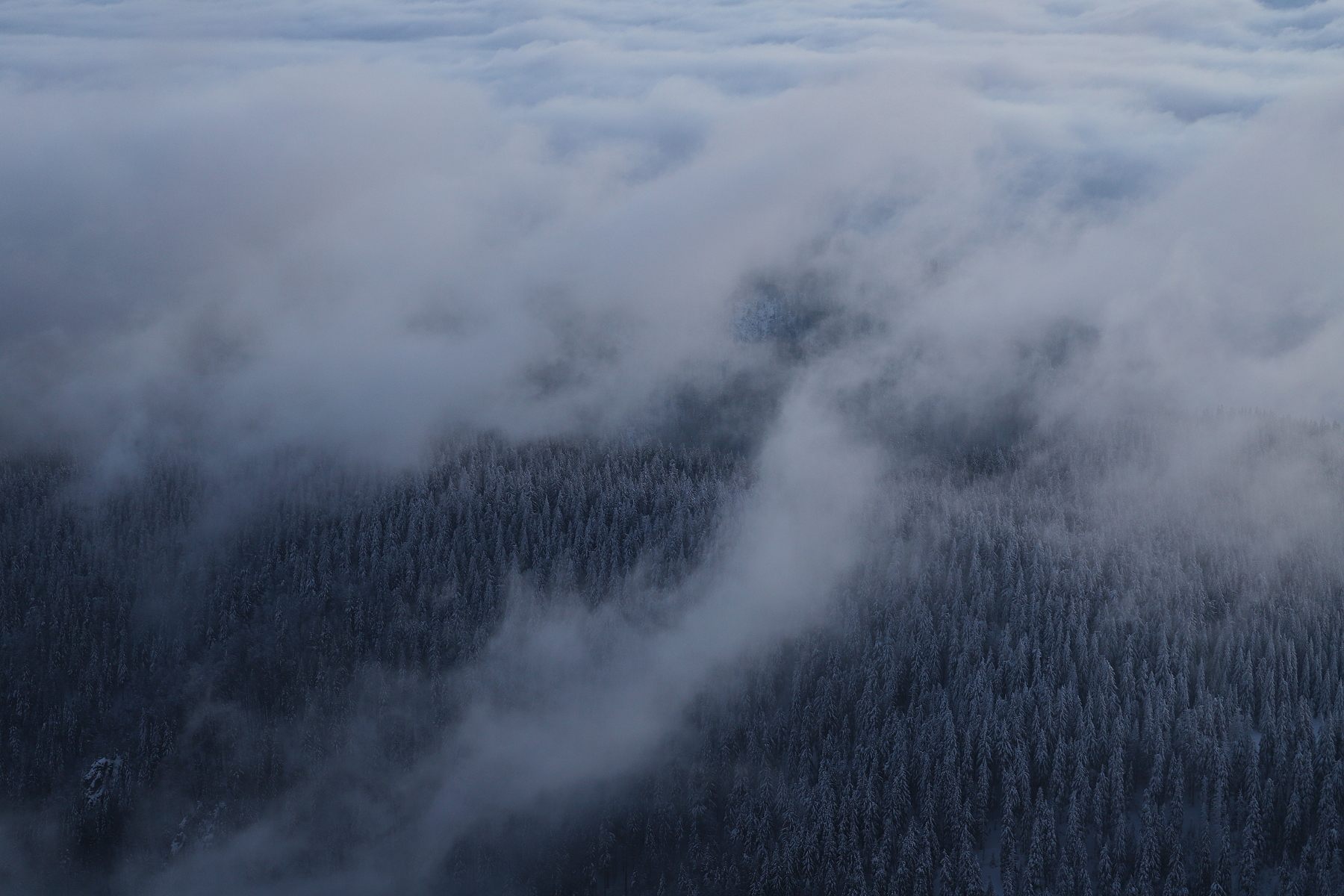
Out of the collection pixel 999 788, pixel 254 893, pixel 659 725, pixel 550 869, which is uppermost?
pixel 999 788

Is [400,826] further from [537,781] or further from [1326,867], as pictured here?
[1326,867]

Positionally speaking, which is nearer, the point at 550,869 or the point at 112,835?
the point at 550,869

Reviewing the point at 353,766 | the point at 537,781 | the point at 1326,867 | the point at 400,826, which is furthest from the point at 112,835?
the point at 1326,867

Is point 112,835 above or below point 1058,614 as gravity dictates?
below

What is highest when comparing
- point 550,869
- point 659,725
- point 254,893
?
point 659,725

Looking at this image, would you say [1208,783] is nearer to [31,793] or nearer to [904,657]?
[904,657]

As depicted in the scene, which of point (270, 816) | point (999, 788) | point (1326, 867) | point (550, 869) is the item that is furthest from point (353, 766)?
point (1326, 867)

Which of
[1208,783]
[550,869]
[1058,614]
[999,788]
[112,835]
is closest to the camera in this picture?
[1208,783]

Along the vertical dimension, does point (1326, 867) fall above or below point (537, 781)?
above

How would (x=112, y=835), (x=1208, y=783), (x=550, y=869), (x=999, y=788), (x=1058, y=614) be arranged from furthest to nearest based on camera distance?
(x=112, y=835) < (x=1058, y=614) < (x=550, y=869) < (x=999, y=788) < (x=1208, y=783)
